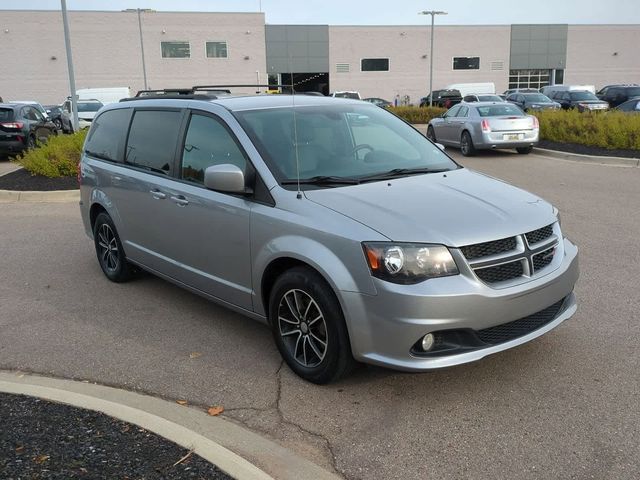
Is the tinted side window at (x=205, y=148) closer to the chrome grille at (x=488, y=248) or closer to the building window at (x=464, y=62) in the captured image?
the chrome grille at (x=488, y=248)

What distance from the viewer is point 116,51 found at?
2030 inches

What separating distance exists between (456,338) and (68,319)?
3.48 m

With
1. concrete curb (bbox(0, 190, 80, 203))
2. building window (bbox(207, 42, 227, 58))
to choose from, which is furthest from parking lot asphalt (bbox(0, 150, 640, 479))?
building window (bbox(207, 42, 227, 58))

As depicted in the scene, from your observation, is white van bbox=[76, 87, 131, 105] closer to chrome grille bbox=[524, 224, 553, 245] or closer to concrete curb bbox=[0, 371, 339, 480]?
concrete curb bbox=[0, 371, 339, 480]

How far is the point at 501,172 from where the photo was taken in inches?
559

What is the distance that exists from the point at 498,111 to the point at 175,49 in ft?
137

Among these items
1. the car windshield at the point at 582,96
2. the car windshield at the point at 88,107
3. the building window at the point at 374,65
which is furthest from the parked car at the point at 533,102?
the building window at the point at 374,65

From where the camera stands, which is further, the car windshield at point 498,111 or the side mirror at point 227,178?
the car windshield at point 498,111

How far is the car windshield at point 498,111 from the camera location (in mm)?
16922

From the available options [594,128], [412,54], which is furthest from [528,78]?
[594,128]

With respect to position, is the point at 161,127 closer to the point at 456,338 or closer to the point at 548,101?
the point at 456,338

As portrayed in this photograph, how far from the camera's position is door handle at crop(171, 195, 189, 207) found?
16.0 feet

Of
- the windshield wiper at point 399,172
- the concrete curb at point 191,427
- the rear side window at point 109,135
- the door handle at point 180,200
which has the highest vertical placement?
the rear side window at point 109,135

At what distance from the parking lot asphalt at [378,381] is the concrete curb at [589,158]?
8.91 meters
